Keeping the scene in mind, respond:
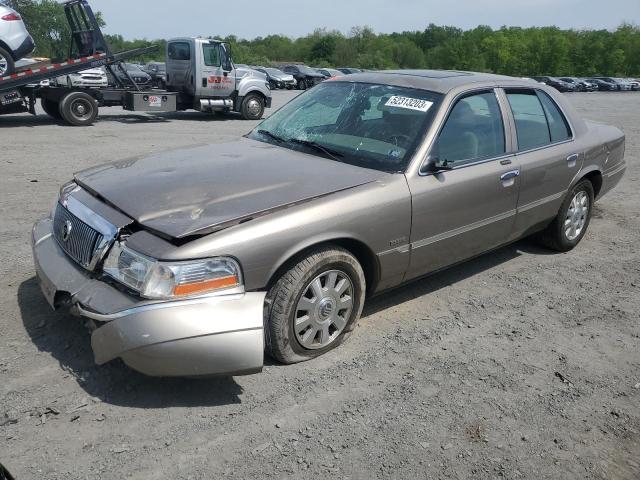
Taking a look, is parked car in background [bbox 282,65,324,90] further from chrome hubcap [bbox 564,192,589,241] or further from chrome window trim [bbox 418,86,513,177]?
chrome window trim [bbox 418,86,513,177]

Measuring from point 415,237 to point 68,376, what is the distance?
224 centimetres

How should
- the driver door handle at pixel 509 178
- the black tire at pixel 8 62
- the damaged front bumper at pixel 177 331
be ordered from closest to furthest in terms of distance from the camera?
the damaged front bumper at pixel 177 331 → the driver door handle at pixel 509 178 → the black tire at pixel 8 62

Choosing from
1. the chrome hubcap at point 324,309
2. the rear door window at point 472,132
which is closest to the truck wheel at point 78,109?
the rear door window at point 472,132

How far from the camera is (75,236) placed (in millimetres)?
3330

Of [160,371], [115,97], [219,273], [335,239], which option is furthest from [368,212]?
[115,97]

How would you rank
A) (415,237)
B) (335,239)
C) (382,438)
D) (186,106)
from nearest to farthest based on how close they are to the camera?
(382,438), (335,239), (415,237), (186,106)

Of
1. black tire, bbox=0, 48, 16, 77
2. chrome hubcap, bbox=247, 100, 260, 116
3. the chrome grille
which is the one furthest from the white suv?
the chrome grille

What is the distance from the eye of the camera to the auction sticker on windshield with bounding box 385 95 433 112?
4.06 metres

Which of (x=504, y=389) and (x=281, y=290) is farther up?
(x=281, y=290)

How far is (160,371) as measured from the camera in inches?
111

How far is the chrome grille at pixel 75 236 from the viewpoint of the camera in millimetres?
3150

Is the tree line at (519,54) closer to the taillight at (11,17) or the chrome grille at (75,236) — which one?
the taillight at (11,17)

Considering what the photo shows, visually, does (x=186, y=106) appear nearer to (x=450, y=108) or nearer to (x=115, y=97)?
(x=115, y=97)

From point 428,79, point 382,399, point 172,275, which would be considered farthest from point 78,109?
point 382,399
